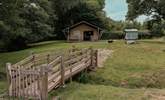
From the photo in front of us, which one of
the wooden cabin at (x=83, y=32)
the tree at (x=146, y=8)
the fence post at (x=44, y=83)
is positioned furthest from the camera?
the wooden cabin at (x=83, y=32)

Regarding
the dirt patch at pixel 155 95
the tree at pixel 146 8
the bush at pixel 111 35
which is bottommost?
the dirt patch at pixel 155 95

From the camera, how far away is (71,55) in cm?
1792

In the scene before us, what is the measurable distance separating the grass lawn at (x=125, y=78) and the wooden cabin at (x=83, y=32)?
1686 cm

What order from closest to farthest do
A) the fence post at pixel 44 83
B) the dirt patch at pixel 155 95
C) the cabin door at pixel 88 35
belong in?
1. the fence post at pixel 44 83
2. the dirt patch at pixel 155 95
3. the cabin door at pixel 88 35

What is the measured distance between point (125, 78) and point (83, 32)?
27387mm

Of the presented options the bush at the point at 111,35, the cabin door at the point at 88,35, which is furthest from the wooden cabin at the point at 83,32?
the bush at the point at 111,35

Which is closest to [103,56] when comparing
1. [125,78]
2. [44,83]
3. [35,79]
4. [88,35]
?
[125,78]

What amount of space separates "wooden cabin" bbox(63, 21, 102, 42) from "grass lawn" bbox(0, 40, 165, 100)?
1686 cm

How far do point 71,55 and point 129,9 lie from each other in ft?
86.5

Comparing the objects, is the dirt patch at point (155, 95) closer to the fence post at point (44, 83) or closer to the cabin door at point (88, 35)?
the fence post at point (44, 83)

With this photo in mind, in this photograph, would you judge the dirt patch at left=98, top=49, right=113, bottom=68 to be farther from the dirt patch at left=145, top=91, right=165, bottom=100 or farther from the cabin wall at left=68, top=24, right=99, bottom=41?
the cabin wall at left=68, top=24, right=99, bottom=41

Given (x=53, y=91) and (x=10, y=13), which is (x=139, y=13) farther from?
(x=53, y=91)

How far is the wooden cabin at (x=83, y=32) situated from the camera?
46250 mm

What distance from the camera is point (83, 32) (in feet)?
152
